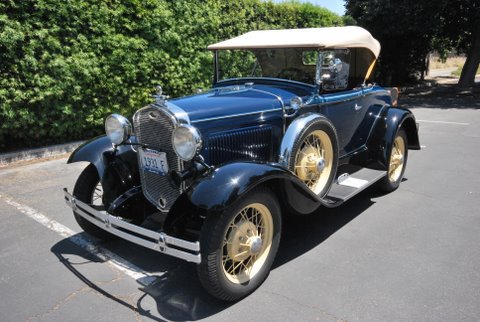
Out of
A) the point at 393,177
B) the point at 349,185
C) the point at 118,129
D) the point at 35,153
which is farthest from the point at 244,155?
the point at 35,153

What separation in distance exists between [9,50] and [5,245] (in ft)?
11.5

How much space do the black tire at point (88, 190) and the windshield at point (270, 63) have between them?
181cm

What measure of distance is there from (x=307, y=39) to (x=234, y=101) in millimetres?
1135

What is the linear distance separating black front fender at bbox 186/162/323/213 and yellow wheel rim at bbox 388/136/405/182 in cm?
228

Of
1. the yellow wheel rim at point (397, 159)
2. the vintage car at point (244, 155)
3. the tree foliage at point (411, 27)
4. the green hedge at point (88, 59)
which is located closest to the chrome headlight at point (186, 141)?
the vintage car at point (244, 155)

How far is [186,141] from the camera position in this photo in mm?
2840

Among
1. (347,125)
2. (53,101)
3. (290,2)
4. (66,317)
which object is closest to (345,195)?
(347,125)

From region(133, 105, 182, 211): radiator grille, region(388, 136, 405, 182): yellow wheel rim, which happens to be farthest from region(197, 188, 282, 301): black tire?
region(388, 136, 405, 182): yellow wheel rim

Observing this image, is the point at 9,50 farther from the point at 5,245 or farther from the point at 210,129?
the point at 210,129

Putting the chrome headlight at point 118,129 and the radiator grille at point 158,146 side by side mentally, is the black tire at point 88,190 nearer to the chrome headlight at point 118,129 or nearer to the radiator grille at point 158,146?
the chrome headlight at point 118,129

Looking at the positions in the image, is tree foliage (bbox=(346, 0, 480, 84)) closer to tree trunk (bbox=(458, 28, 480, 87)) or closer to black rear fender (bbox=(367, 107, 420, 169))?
tree trunk (bbox=(458, 28, 480, 87))

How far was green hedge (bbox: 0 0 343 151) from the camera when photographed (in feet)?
20.1

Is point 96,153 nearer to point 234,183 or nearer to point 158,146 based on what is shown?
point 158,146

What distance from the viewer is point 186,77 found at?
8.46 metres
